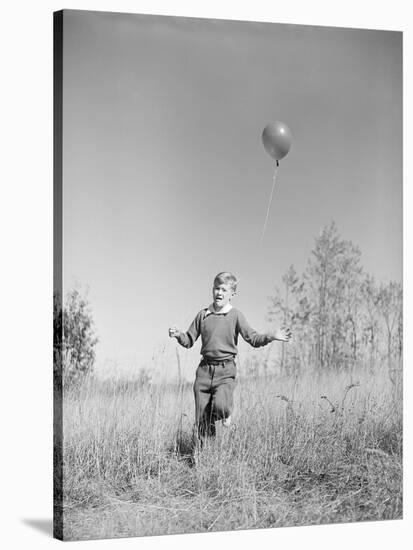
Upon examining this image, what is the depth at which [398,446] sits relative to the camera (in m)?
10.5

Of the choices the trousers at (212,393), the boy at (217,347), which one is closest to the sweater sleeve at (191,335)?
the boy at (217,347)

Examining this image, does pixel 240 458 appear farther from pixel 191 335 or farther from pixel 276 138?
pixel 276 138

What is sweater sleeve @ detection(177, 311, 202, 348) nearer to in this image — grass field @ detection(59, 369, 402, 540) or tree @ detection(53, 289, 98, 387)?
grass field @ detection(59, 369, 402, 540)

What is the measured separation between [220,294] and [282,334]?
0.58 meters

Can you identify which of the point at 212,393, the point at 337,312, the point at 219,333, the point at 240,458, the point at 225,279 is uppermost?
the point at 225,279

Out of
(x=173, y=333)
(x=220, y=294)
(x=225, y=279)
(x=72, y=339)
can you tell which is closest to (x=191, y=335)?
(x=173, y=333)

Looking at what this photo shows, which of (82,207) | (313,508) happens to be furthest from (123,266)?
(313,508)

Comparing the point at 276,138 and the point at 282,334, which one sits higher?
the point at 276,138

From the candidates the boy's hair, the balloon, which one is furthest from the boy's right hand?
the balloon

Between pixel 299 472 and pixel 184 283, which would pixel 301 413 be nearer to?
pixel 299 472

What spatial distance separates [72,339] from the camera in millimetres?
9422

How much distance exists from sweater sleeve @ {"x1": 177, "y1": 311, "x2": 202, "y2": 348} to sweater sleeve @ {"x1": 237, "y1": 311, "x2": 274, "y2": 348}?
12.5 inches

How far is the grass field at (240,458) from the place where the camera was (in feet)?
31.1

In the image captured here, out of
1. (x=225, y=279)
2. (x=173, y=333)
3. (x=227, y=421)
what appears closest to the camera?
(x=173, y=333)
